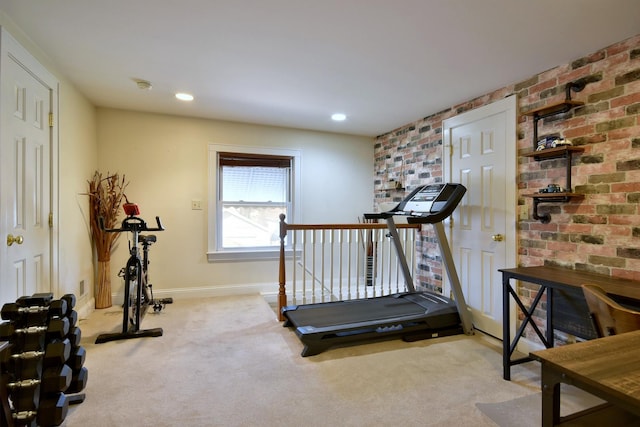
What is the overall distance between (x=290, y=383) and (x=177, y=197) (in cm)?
284

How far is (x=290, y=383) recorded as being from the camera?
2211 millimetres

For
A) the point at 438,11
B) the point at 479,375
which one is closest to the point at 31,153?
the point at 438,11

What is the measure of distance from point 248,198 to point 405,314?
8.43 feet

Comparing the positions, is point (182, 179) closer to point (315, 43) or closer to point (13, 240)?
point (13, 240)

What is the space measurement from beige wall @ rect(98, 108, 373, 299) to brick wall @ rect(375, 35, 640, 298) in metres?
2.67

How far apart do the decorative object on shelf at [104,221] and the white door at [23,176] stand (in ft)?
3.32

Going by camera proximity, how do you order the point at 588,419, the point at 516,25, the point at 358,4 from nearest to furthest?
the point at 588,419 < the point at 358,4 < the point at 516,25

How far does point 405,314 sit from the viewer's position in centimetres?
308

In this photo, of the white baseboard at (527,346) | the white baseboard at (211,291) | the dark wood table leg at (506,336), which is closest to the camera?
the dark wood table leg at (506,336)

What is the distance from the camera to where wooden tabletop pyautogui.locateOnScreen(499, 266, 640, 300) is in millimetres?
1779

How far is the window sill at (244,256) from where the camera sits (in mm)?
4266

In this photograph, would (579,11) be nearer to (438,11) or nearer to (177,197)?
(438,11)

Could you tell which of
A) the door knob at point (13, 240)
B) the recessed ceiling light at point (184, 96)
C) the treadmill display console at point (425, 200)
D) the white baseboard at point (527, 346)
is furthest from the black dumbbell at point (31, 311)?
the white baseboard at point (527, 346)

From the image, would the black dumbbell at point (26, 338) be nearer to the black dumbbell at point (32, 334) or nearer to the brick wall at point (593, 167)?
the black dumbbell at point (32, 334)
